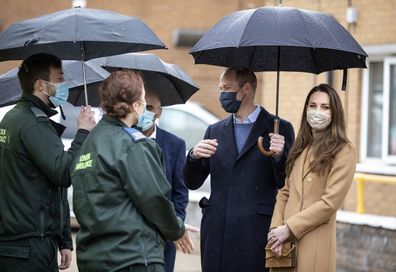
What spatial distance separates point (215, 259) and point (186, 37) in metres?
11.2

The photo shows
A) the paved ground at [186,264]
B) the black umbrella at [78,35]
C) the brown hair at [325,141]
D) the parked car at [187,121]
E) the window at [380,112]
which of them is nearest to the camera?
the black umbrella at [78,35]

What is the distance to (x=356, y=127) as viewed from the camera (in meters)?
12.0

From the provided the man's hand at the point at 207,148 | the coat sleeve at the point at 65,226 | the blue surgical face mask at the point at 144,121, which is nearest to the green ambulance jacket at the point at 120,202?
the blue surgical face mask at the point at 144,121

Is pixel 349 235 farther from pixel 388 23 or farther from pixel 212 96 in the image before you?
pixel 212 96

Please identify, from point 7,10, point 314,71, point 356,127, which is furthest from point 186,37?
point 314,71

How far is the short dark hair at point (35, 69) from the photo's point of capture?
552cm

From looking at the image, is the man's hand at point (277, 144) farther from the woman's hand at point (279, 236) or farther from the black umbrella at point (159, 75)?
the black umbrella at point (159, 75)

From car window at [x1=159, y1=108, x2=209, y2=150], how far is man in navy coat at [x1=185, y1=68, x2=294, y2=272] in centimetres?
654

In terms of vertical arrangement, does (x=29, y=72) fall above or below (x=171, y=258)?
above

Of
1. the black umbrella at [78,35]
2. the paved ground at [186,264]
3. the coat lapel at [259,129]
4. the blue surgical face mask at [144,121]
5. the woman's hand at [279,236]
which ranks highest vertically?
the black umbrella at [78,35]

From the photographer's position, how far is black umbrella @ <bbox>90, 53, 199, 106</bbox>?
6742mm

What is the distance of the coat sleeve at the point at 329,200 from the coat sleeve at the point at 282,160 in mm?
323

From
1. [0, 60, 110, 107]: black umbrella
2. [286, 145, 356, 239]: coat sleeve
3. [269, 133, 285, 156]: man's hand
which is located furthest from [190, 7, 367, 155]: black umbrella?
[0, 60, 110, 107]: black umbrella

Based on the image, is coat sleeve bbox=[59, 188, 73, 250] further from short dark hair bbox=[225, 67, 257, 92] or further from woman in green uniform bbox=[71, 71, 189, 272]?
short dark hair bbox=[225, 67, 257, 92]
